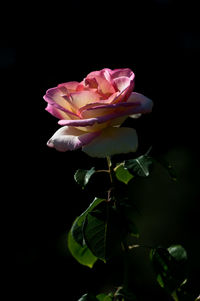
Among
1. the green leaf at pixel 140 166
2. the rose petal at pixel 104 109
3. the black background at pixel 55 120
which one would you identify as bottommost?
the black background at pixel 55 120

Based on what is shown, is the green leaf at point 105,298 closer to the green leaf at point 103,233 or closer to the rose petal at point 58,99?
the green leaf at point 103,233

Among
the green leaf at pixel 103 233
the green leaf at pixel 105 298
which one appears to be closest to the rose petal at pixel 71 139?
the green leaf at pixel 103 233

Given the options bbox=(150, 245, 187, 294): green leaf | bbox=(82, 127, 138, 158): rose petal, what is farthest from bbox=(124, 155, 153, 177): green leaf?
bbox=(150, 245, 187, 294): green leaf

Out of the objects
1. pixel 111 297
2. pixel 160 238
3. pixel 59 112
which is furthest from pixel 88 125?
pixel 160 238

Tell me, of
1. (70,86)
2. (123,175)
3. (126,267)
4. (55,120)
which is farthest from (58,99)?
(55,120)

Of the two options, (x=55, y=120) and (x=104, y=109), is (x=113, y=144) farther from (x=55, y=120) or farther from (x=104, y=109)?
(x=55, y=120)

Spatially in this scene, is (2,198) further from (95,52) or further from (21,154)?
(95,52)
